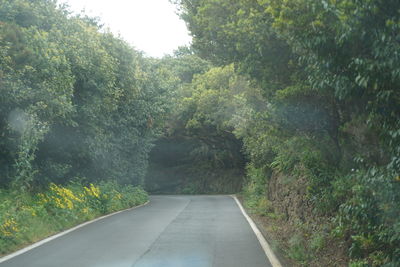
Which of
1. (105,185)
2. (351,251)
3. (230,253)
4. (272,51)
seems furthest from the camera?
(105,185)

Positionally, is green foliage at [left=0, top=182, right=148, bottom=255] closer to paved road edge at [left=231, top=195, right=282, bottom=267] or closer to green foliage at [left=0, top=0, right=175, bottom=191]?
green foliage at [left=0, top=0, right=175, bottom=191]

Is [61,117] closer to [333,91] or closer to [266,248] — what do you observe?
[266,248]

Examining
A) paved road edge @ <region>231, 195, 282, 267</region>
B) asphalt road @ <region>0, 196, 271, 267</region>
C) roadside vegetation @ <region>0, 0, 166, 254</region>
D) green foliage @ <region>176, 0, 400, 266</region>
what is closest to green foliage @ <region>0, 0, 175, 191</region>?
roadside vegetation @ <region>0, 0, 166, 254</region>

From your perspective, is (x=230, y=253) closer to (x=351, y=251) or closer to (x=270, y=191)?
(x=351, y=251)

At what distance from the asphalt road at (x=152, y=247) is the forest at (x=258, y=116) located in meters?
0.87

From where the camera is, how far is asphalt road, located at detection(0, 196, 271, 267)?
9.77 metres

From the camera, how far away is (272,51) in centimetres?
1194

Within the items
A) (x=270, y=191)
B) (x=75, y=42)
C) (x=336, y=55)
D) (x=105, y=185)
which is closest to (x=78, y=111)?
(x=75, y=42)

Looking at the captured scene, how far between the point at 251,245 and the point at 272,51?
451cm

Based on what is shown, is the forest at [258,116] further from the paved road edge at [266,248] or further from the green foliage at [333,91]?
the paved road edge at [266,248]

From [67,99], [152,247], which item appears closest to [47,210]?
[67,99]

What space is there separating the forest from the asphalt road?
2.84ft

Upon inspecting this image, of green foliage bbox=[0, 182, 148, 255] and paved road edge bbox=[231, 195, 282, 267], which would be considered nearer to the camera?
Result: paved road edge bbox=[231, 195, 282, 267]

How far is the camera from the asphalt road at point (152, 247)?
977 cm
